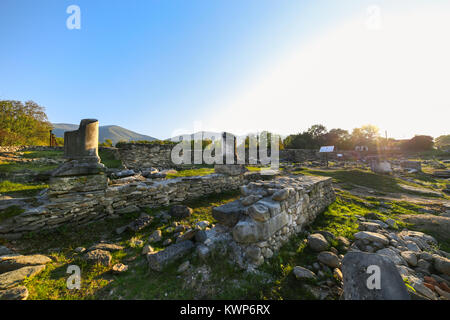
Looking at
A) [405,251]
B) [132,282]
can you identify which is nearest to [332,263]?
[405,251]

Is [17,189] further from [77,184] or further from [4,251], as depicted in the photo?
[4,251]

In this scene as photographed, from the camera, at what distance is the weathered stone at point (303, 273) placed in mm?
2420

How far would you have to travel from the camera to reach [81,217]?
400cm

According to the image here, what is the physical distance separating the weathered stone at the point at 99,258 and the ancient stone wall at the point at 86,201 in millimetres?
1777

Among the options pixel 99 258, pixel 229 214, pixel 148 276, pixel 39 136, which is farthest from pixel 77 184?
pixel 39 136

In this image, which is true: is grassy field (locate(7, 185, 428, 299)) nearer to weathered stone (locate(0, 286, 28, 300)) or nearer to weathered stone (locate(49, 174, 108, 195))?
weathered stone (locate(0, 286, 28, 300))

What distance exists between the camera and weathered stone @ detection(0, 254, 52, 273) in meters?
2.40

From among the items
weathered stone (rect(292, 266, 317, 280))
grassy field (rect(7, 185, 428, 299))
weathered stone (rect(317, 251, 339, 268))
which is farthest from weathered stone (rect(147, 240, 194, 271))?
weathered stone (rect(317, 251, 339, 268))

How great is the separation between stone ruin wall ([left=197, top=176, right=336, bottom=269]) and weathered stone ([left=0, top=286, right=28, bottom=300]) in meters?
2.28

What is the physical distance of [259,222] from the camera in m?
2.88

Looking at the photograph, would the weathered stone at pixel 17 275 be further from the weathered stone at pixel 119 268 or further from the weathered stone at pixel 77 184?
the weathered stone at pixel 77 184

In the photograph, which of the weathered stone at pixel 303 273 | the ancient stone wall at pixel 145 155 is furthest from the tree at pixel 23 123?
the weathered stone at pixel 303 273
